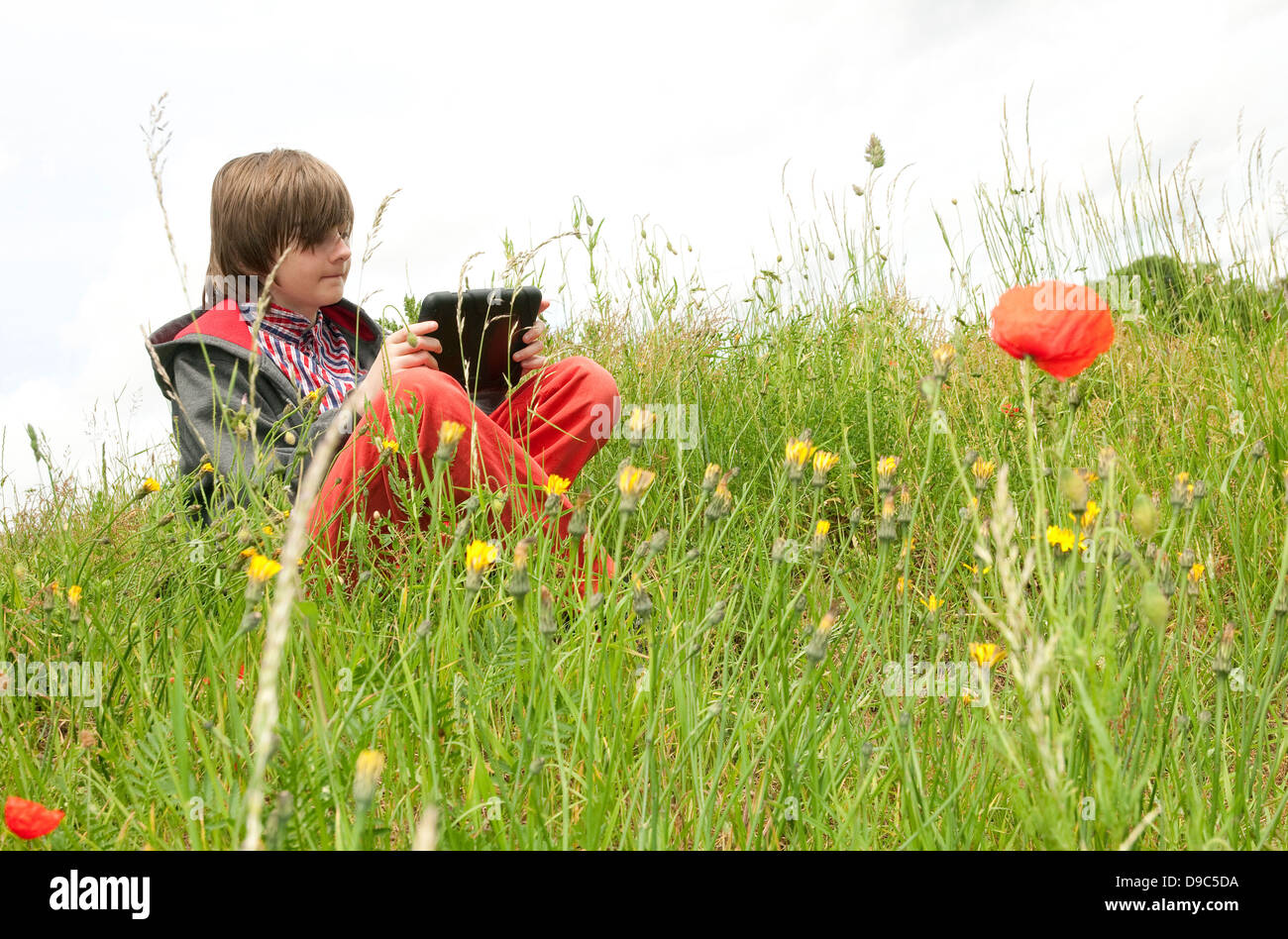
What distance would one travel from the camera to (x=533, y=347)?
1.98 m

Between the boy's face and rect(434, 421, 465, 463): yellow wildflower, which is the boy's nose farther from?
rect(434, 421, 465, 463): yellow wildflower

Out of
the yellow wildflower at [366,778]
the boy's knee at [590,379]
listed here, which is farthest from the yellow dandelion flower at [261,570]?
the boy's knee at [590,379]

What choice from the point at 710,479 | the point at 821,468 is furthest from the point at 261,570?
the point at 821,468

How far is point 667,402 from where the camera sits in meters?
2.48

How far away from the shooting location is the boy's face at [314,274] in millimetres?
2141

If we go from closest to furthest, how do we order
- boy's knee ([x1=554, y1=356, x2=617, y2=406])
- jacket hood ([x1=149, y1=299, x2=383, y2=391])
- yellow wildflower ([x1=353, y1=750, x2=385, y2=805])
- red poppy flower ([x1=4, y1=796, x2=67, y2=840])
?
yellow wildflower ([x1=353, y1=750, x2=385, y2=805]) → red poppy flower ([x1=4, y1=796, x2=67, y2=840]) → jacket hood ([x1=149, y1=299, x2=383, y2=391]) → boy's knee ([x1=554, y1=356, x2=617, y2=406])

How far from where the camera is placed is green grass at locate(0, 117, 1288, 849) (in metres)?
0.89

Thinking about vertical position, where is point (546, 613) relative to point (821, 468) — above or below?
below

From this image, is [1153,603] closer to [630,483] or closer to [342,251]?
[630,483]

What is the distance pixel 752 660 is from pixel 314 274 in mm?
1349

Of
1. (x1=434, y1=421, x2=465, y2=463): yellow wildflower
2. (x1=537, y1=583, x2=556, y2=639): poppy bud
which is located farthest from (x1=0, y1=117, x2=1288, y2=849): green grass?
(x1=434, y1=421, x2=465, y2=463): yellow wildflower
